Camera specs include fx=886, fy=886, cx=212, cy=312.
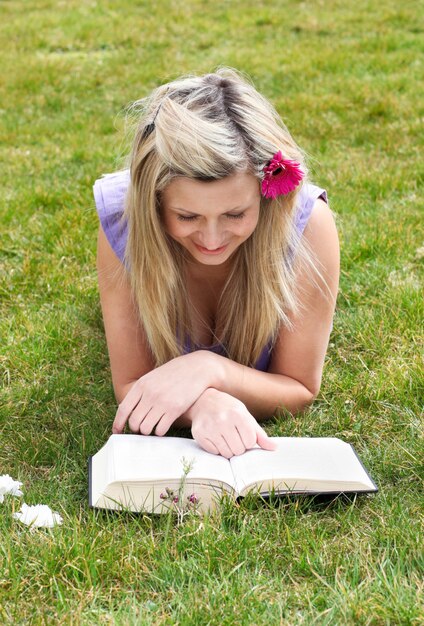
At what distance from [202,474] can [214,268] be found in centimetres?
95

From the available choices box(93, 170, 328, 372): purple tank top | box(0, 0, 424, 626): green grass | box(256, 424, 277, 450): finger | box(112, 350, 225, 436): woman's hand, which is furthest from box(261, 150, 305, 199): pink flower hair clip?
box(0, 0, 424, 626): green grass

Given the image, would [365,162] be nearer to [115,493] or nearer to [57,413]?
[57,413]

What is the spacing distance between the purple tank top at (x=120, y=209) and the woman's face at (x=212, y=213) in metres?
0.31

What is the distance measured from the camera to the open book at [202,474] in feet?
8.07

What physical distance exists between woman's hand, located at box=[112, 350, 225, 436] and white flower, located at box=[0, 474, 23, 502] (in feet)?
1.26

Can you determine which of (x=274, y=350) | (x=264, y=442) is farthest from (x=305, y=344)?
(x=264, y=442)

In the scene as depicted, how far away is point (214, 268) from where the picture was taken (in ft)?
10.5

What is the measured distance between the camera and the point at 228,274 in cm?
322

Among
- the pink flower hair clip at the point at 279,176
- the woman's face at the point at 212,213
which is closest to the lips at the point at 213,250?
the woman's face at the point at 212,213

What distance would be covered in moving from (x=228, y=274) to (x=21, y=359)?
944mm

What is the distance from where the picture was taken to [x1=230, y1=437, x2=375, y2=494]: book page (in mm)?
2492

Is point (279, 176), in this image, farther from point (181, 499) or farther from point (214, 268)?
point (181, 499)

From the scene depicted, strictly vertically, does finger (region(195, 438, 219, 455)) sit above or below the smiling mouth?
below

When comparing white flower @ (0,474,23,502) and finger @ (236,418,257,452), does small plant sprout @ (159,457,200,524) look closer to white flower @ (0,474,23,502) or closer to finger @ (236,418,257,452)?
finger @ (236,418,257,452)
